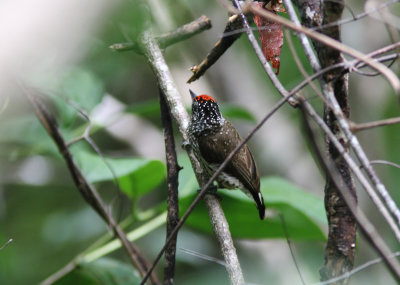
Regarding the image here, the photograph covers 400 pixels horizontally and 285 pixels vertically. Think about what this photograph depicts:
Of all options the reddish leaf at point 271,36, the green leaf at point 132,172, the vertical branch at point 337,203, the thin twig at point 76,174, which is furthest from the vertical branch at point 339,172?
the green leaf at point 132,172

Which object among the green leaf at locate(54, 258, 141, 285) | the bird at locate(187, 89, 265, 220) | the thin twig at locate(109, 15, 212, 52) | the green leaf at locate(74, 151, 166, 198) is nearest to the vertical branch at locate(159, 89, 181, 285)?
the thin twig at locate(109, 15, 212, 52)

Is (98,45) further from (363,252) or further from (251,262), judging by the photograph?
(363,252)

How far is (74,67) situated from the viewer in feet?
10.2

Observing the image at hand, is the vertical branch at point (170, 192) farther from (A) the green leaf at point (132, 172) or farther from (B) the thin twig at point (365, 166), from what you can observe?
(B) the thin twig at point (365, 166)

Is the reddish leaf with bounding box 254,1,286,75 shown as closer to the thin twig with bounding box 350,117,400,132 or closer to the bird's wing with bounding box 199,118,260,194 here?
the thin twig with bounding box 350,117,400,132

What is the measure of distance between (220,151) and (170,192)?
3.58 ft

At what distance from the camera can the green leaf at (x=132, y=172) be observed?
8.61 ft

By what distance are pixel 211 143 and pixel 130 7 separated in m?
1.72

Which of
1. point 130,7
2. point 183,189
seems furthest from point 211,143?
point 130,7

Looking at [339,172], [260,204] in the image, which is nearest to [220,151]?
[260,204]

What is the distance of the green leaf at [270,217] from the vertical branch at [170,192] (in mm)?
707

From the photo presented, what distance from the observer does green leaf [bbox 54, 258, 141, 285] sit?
8.23 feet

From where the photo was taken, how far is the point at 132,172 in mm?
2598

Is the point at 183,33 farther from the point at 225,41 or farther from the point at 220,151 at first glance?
the point at 220,151
